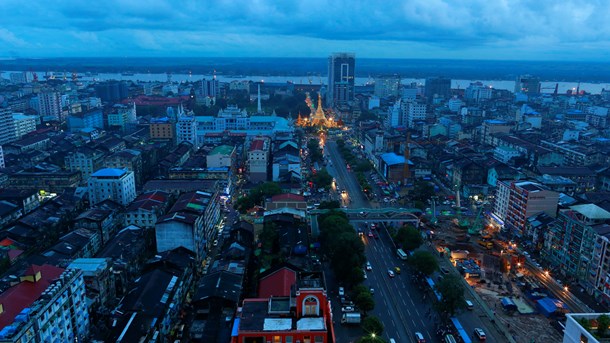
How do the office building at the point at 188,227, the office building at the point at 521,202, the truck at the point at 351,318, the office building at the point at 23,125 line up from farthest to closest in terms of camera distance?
the office building at the point at 23,125 → the office building at the point at 521,202 → the office building at the point at 188,227 → the truck at the point at 351,318

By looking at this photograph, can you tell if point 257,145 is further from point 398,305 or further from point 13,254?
point 398,305

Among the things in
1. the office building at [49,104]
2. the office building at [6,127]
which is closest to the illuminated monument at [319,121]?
the office building at [49,104]

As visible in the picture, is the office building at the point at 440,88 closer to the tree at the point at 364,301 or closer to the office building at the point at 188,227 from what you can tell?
the office building at the point at 188,227

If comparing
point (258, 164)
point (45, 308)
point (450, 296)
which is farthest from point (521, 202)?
point (45, 308)

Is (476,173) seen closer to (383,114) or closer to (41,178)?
(41,178)

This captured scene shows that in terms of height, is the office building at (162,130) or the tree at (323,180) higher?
the office building at (162,130)

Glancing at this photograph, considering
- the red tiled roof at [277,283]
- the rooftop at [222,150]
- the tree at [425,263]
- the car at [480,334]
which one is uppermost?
the rooftop at [222,150]

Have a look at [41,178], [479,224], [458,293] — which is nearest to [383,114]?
[479,224]
